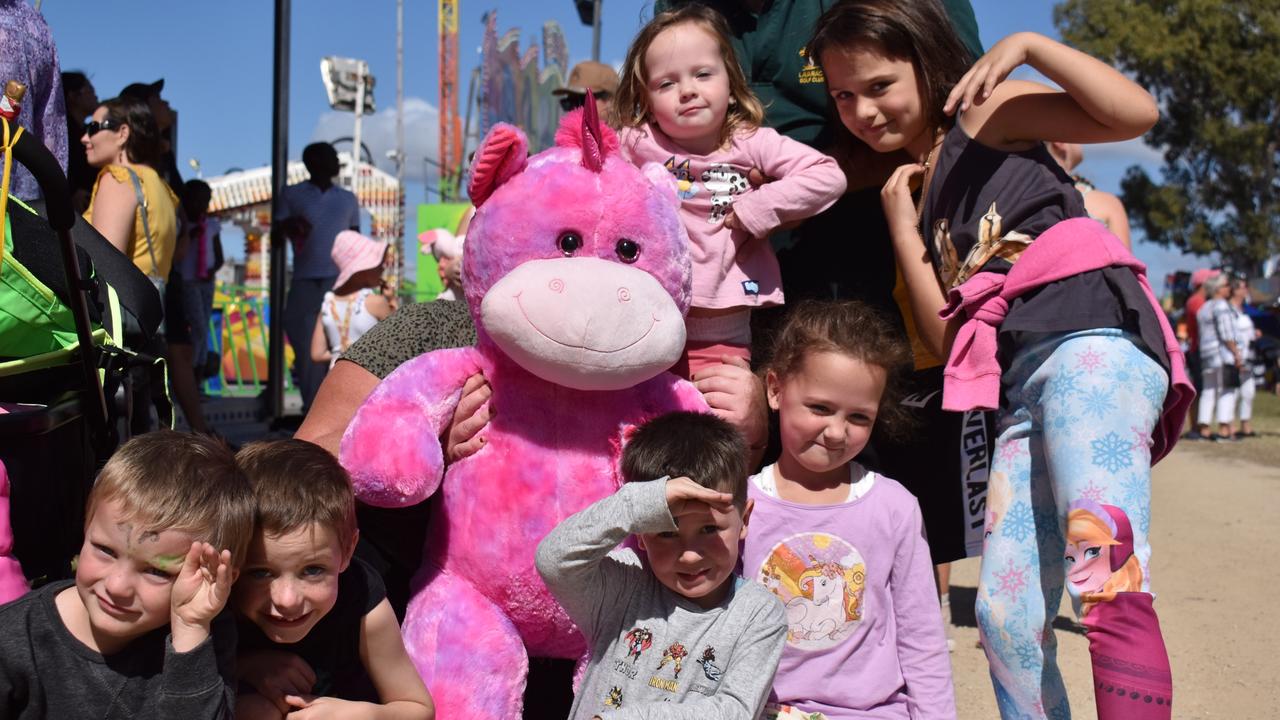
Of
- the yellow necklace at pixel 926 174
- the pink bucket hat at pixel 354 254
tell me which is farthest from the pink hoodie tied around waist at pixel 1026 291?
the pink bucket hat at pixel 354 254

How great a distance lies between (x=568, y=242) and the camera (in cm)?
228

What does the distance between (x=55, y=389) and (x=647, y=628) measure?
1.31m

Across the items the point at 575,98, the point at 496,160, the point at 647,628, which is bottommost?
the point at 647,628

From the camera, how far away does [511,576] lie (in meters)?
2.27

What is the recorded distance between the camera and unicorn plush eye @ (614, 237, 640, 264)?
2.29 meters

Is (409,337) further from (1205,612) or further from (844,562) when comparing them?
(1205,612)

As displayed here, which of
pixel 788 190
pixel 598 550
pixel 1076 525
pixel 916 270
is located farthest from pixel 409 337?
pixel 1076 525

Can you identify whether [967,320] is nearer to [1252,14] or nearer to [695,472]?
[695,472]

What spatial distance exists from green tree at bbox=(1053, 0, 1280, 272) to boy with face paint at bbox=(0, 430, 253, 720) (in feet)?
78.0

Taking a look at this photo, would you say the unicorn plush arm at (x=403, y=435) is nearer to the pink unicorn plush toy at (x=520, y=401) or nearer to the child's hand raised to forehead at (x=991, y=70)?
the pink unicorn plush toy at (x=520, y=401)

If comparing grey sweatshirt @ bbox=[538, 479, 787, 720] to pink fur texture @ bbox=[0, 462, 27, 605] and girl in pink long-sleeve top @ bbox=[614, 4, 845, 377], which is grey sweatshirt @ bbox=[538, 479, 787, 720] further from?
pink fur texture @ bbox=[0, 462, 27, 605]

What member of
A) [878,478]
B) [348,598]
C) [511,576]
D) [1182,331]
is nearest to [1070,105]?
[878,478]

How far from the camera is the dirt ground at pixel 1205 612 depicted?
3.97 meters

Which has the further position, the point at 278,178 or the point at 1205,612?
the point at 278,178
